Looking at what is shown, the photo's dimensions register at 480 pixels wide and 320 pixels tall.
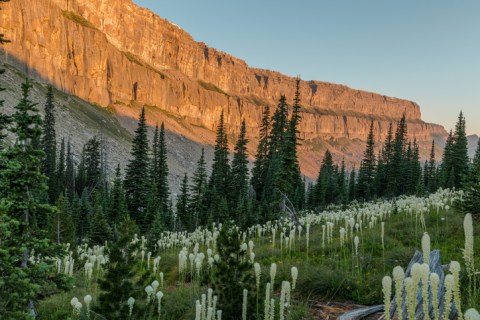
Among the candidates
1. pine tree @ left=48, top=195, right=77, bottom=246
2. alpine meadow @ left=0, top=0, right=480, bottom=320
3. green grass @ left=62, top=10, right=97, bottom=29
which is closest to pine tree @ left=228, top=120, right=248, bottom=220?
alpine meadow @ left=0, top=0, right=480, bottom=320

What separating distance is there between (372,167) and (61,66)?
124m

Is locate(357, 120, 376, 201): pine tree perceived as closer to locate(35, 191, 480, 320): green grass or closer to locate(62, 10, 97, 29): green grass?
locate(35, 191, 480, 320): green grass

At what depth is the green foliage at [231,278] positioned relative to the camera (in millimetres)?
5582

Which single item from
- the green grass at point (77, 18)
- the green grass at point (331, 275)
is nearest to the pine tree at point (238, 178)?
the green grass at point (331, 275)

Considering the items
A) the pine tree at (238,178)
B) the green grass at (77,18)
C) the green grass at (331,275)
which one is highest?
the green grass at (77,18)

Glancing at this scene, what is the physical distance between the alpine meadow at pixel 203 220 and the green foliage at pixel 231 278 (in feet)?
0.08

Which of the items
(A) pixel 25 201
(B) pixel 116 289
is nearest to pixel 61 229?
(A) pixel 25 201

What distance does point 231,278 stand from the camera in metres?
5.78

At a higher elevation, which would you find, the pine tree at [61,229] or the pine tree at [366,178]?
the pine tree at [366,178]

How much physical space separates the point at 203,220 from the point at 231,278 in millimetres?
36328

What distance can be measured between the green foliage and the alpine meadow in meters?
0.02

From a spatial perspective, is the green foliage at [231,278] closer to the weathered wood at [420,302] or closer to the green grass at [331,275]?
the green grass at [331,275]

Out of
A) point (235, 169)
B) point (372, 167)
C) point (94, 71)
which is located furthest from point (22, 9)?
point (372, 167)

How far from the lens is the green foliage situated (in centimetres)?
558
